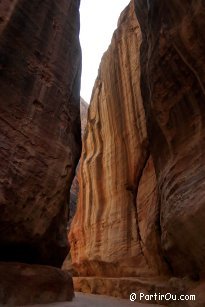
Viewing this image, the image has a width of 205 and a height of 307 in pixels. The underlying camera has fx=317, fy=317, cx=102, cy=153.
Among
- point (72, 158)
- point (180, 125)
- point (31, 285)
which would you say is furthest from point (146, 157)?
point (31, 285)

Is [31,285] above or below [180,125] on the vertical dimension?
below

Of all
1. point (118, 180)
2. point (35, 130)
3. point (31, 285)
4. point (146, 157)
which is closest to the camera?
point (31, 285)

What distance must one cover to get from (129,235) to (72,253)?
5.21 metres

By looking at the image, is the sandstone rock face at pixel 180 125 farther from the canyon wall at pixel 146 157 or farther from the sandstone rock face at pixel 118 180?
the sandstone rock face at pixel 118 180

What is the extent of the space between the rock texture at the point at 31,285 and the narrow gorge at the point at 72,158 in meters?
0.02

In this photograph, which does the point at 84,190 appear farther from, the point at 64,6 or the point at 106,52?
the point at 64,6

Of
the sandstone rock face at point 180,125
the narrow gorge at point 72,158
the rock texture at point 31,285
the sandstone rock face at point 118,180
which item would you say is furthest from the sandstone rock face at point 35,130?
the sandstone rock face at point 118,180

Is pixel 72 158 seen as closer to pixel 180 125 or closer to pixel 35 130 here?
pixel 35 130

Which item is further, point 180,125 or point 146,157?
point 146,157

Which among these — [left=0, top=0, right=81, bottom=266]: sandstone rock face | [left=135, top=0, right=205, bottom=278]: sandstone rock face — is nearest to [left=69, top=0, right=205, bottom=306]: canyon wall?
[left=135, top=0, right=205, bottom=278]: sandstone rock face

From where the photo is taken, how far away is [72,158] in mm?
7789

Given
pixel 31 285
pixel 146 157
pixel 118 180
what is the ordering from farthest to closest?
pixel 118 180, pixel 146 157, pixel 31 285

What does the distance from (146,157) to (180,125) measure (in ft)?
13.4

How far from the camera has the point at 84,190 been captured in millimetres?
15828
